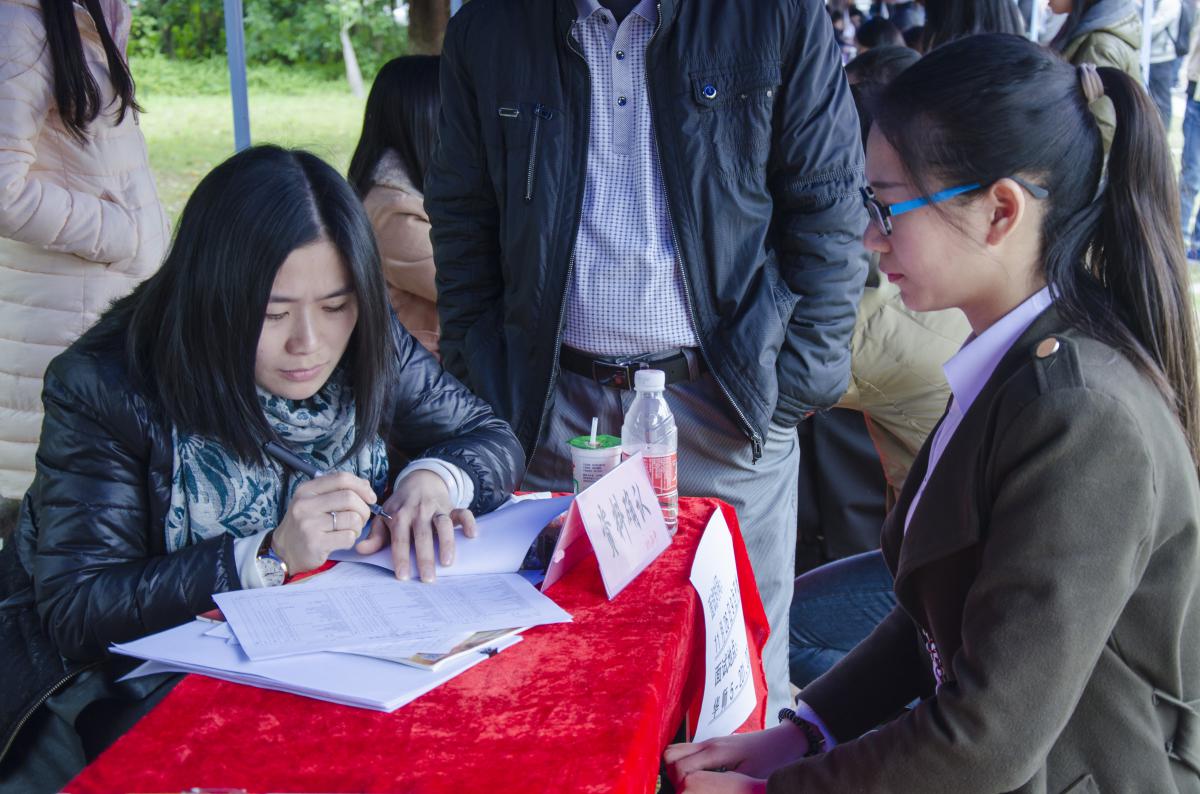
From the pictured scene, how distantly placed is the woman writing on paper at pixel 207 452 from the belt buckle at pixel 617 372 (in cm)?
53

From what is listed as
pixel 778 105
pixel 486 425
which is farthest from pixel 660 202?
pixel 486 425

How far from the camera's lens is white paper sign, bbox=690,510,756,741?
4.65 ft

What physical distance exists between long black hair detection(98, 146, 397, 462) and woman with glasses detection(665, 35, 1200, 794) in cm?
73

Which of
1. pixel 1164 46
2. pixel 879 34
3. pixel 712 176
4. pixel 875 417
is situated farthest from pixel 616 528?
pixel 1164 46

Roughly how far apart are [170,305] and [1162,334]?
1.18 metres

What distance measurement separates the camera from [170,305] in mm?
1499

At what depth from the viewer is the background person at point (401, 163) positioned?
279cm

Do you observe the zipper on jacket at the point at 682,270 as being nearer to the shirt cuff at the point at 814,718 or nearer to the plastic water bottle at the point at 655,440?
the plastic water bottle at the point at 655,440

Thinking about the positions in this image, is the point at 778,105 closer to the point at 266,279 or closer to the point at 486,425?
the point at 486,425

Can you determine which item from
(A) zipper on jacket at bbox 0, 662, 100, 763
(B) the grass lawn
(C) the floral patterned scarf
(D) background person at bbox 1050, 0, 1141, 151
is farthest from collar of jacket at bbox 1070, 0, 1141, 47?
(B) the grass lawn

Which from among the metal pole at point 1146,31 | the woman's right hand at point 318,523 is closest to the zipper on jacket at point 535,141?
the woman's right hand at point 318,523

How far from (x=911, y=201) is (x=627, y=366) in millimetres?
972

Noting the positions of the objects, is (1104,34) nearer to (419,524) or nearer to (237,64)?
(237,64)

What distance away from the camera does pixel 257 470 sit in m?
1.56
